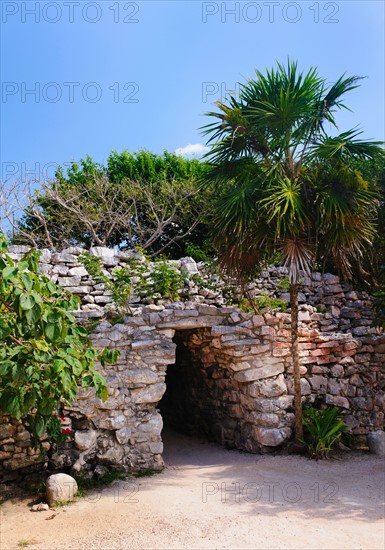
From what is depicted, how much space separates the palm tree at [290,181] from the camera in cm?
683

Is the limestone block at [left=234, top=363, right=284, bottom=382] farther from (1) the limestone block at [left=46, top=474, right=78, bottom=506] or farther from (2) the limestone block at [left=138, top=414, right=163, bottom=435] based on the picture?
(1) the limestone block at [left=46, top=474, right=78, bottom=506]

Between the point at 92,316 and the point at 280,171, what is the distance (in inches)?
137

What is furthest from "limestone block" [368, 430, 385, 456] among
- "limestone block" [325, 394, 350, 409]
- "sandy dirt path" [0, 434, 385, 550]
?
"limestone block" [325, 394, 350, 409]

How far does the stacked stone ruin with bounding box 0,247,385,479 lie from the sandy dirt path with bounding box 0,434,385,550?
22.8 inches

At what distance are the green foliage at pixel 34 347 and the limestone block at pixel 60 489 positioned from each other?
98 centimetres

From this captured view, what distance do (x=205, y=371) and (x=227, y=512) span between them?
3.33 m

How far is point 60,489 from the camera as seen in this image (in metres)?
5.73

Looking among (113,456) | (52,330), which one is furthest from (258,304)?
(52,330)

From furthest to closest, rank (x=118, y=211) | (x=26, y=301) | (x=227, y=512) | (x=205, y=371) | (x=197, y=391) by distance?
(x=118, y=211)
(x=197, y=391)
(x=205, y=371)
(x=227, y=512)
(x=26, y=301)

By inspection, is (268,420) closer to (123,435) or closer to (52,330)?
(123,435)

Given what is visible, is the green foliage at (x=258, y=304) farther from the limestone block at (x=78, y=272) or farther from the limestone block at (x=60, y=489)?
the limestone block at (x=60, y=489)

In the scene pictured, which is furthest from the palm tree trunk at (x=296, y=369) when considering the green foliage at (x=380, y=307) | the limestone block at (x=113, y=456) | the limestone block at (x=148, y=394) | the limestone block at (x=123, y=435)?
the limestone block at (x=113, y=456)

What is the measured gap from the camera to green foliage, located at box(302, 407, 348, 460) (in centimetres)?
709

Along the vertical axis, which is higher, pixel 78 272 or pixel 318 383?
pixel 78 272
